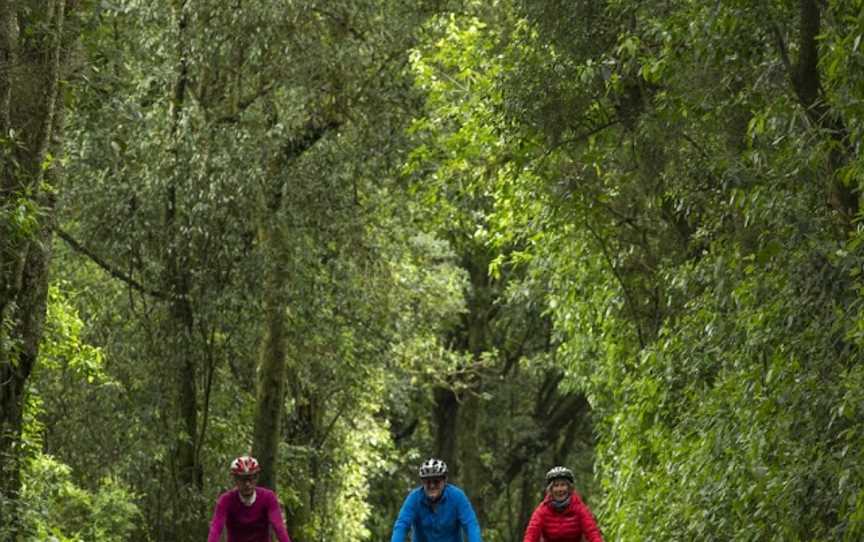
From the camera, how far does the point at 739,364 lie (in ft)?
52.9

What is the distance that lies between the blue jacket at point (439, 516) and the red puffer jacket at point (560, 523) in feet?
4.18

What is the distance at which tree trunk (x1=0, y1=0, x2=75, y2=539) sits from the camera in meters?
14.4

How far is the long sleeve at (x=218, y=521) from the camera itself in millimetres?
13656

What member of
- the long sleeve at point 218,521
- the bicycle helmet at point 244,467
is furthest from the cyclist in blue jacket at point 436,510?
the long sleeve at point 218,521

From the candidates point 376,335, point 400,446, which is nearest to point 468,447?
point 400,446

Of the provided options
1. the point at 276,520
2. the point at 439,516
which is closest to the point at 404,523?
the point at 439,516

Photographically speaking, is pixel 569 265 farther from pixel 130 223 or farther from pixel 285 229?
pixel 130 223

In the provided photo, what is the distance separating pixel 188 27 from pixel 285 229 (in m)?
3.35

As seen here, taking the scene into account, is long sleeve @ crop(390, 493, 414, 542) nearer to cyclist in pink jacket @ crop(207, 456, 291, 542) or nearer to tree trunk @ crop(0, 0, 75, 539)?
cyclist in pink jacket @ crop(207, 456, 291, 542)

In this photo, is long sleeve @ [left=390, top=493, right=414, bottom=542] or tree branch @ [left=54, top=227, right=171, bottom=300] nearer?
long sleeve @ [left=390, top=493, right=414, bottom=542]

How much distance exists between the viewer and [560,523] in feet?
47.5

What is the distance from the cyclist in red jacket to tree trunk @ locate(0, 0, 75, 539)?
443 cm

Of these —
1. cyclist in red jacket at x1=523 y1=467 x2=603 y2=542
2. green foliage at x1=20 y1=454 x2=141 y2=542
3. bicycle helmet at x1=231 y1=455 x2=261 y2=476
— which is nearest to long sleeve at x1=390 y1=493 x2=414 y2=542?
bicycle helmet at x1=231 y1=455 x2=261 y2=476

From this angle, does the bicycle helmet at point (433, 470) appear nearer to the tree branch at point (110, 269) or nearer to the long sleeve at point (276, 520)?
the long sleeve at point (276, 520)
